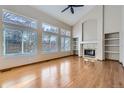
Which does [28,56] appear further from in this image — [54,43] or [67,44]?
[67,44]

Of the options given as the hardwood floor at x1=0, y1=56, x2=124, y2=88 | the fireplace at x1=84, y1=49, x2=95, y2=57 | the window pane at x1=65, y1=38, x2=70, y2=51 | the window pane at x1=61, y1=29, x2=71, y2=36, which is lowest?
the hardwood floor at x1=0, y1=56, x2=124, y2=88

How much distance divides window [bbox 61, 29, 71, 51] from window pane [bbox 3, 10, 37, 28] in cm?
375

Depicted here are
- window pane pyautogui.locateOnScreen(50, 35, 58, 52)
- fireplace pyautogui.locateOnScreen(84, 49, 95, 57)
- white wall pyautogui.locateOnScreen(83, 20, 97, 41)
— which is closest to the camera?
window pane pyautogui.locateOnScreen(50, 35, 58, 52)

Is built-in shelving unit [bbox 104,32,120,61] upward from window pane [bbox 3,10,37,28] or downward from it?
downward

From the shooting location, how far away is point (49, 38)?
7.92 m

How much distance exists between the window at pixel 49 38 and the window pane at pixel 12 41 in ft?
6.15

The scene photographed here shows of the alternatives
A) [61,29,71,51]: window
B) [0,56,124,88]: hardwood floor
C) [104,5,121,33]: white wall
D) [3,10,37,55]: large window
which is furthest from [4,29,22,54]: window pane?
[104,5,121,33]: white wall

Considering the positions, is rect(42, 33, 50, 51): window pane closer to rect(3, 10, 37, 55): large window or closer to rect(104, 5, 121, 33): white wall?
rect(3, 10, 37, 55): large window

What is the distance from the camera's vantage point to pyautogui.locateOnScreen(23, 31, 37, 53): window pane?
19.3 feet

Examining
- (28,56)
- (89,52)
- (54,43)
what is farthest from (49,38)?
(89,52)

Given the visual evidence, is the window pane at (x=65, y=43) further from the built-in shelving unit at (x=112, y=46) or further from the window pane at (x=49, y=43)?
the built-in shelving unit at (x=112, y=46)

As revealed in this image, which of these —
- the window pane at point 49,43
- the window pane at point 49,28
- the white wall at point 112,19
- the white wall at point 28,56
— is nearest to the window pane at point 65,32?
the window pane at point 49,28

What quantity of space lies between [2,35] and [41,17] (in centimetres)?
286

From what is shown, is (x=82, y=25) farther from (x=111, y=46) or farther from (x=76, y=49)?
(x=111, y=46)
